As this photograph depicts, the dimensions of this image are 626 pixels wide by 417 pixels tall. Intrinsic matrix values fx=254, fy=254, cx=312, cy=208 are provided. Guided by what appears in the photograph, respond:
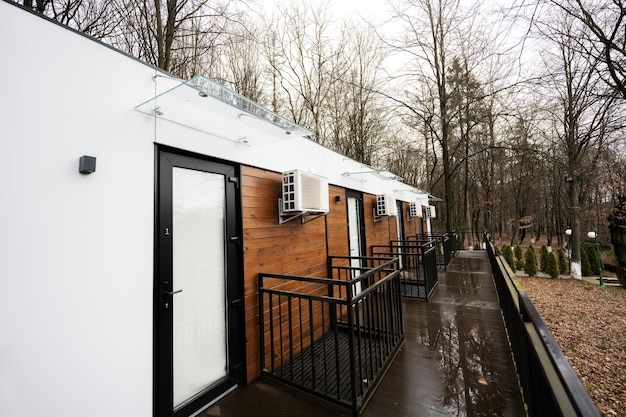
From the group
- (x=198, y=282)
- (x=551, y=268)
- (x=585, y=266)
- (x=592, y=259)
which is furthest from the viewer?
(x=592, y=259)

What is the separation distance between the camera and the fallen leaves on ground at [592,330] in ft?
12.0

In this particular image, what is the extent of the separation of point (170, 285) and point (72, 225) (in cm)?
75

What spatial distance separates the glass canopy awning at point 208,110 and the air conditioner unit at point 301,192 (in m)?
0.61

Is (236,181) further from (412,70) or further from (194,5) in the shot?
(412,70)

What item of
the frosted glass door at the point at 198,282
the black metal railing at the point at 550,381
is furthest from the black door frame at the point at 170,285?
the black metal railing at the point at 550,381

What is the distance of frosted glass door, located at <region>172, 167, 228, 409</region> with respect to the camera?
204 cm

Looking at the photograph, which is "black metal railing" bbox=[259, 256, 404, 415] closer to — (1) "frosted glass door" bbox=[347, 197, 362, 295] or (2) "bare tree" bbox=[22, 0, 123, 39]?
(1) "frosted glass door" bbox=[347, 197, 362, 295]

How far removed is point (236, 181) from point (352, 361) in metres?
1.96

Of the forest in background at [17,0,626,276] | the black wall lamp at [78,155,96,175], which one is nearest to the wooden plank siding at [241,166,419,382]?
the black wall lamp at [78,155,96,175]

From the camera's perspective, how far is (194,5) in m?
4.44

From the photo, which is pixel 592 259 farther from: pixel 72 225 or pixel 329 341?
pixel 72 225

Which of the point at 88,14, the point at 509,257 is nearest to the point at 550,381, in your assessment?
the point at 88,14

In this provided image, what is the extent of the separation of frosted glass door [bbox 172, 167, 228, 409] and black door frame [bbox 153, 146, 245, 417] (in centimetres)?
5

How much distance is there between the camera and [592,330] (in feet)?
18.2
